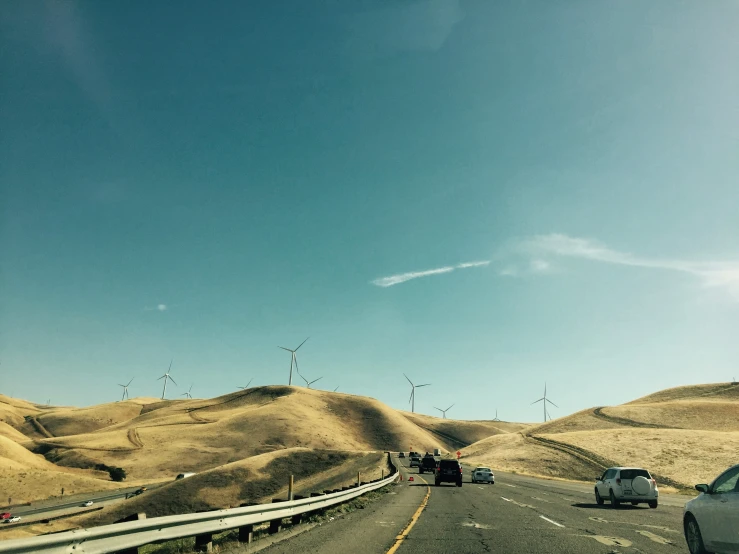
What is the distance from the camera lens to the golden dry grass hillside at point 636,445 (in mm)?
71775

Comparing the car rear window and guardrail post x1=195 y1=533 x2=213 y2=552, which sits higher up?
the car rear window

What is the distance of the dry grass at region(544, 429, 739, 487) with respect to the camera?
6700cm

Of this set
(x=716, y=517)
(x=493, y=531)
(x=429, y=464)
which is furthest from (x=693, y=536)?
(x=429, y=464)

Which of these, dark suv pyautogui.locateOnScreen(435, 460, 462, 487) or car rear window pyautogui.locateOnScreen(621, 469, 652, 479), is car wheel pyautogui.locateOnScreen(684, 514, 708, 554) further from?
dark suv pyautogui.locateOnScreen(435, 460, 462, 487)

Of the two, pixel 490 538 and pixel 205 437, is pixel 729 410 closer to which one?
pixel 205 437

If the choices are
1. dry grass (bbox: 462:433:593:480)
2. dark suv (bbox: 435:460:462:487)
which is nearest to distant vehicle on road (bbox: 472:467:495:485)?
dark suv (bbox: 435:460:462:487)

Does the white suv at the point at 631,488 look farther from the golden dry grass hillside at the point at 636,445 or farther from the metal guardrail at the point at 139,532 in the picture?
the golden dry grass hillside at the point at 636,445

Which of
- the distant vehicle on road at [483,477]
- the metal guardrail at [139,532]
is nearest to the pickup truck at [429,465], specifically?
the distant vehicle on road at [483,477]

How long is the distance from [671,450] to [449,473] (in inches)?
2222

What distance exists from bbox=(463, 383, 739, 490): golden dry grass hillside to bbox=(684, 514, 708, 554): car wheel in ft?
174

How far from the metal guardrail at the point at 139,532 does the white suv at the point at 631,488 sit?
17405 millimetres

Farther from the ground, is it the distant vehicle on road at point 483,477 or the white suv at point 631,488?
the white suv at point 631,488

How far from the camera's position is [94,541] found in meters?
6.45

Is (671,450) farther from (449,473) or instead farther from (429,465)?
(449,473)
